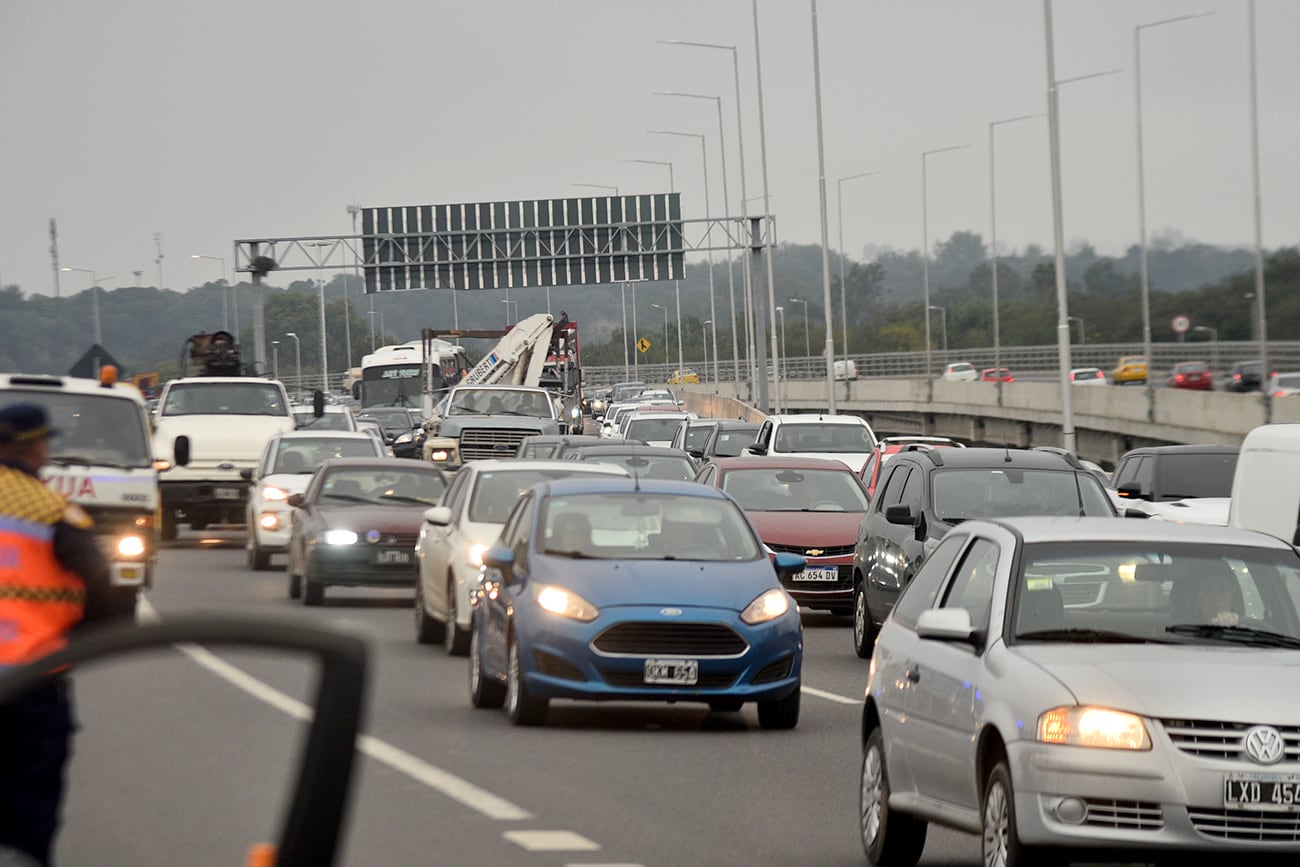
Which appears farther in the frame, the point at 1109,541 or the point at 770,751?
the point at 770,751

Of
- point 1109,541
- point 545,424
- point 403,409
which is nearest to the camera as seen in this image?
point 1109,541

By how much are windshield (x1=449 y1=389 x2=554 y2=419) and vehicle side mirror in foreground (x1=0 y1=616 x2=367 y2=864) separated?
1666 inches

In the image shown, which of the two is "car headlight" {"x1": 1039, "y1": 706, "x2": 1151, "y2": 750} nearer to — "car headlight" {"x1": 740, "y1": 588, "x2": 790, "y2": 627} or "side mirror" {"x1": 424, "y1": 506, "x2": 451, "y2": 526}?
"car headlight" {"x1": 740, "y1": 588, "x2": 790, "y2": 627}

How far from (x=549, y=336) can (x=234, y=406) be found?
24.7m

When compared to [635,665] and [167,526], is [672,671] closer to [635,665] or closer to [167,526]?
[635,665]

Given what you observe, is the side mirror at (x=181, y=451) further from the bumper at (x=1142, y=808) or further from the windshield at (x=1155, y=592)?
the bumper at (x=1142, y=808)

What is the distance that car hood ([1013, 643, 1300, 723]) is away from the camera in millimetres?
7605

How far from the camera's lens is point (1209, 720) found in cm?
758

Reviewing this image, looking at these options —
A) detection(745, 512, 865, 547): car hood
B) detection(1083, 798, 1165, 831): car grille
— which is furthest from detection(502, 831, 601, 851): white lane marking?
detection(745, 512, 865, 547): car hood

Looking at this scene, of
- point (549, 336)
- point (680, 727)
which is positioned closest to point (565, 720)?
point (680, 727)

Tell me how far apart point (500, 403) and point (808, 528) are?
23883 millimetres

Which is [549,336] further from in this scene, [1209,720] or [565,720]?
[1209,720]

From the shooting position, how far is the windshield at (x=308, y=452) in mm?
29922

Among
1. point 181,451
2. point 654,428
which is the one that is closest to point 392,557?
point 181,451
